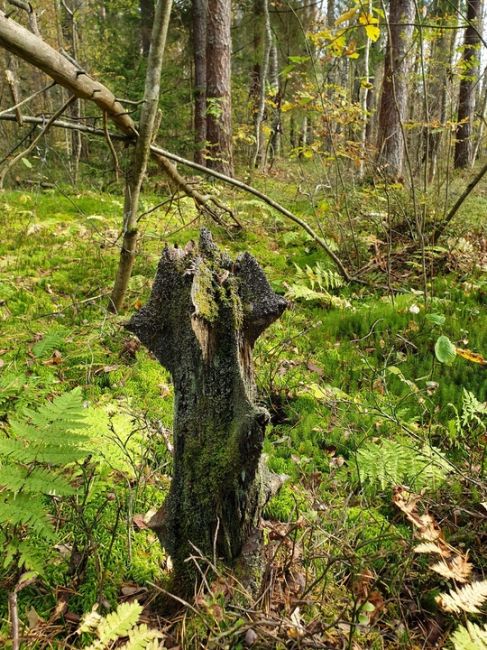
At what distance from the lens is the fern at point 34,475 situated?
1.74 m

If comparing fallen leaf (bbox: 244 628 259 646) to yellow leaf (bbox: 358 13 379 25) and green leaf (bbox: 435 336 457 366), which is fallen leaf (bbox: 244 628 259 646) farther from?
yellow leaf (bbox: 358 13 379 25)

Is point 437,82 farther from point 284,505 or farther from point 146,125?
point 284,505

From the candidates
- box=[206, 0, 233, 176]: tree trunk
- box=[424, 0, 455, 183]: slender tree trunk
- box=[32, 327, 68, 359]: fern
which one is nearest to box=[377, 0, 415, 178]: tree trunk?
box=[424, 0, 455, 183]: slender tree trunk

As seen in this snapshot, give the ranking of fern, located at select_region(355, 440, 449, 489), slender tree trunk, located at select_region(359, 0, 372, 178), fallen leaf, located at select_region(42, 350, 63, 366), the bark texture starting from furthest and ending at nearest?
slender tree trunk, located at select_region(359, 0, 372, 178)
fallen leaf, located at select_region(42, 350, 63, 366)
fern, located at select_region(355, 440, 449, 489)
the bark texture

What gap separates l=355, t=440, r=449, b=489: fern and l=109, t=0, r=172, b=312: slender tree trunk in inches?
106

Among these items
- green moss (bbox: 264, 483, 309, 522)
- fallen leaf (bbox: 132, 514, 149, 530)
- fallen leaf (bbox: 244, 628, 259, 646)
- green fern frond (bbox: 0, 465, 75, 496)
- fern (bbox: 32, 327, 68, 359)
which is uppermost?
green fern frond (bbox: 0, 465, 75, 496)

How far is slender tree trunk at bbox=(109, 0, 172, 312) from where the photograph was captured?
3.12 metres

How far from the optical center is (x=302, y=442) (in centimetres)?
328

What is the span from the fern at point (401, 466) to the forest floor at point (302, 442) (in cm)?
1

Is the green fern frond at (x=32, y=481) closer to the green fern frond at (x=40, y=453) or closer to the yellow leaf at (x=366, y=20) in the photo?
the green fern frond at (x=40, y=453)

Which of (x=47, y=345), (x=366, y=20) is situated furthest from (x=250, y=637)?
(x=366, y=20)

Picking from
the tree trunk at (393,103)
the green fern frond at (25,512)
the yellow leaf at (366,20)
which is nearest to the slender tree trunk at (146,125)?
the yellow leaf at (366,20)

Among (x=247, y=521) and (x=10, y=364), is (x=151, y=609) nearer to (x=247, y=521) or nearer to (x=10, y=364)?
(x=247, y=521)

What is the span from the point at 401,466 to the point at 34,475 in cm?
205
